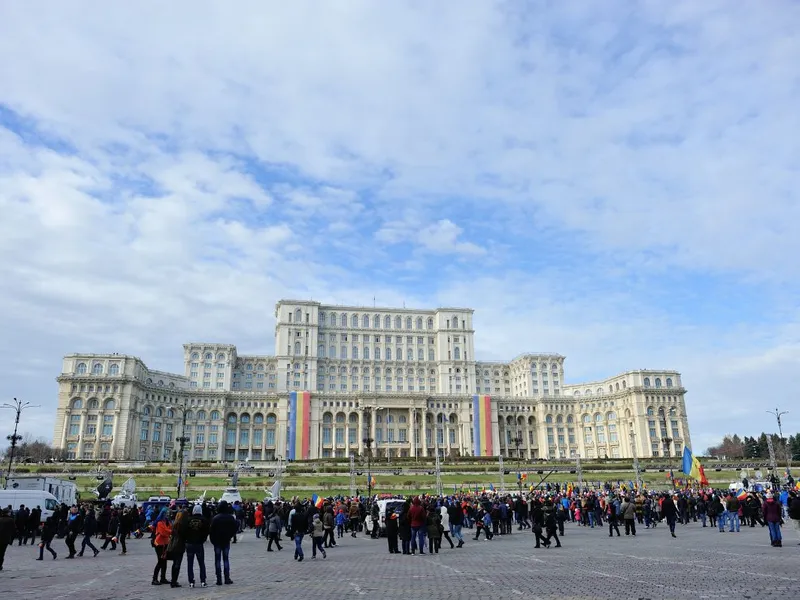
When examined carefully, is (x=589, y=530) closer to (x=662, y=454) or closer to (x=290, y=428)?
(x=290, y=428)

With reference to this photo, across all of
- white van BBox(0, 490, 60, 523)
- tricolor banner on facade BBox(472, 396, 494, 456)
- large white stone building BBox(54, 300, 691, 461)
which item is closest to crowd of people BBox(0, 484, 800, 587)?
white van BBox(0, 490, 60, 523)

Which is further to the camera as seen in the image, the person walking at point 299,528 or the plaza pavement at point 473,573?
the person walking at point 299,528

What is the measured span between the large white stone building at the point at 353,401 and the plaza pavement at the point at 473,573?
95.1 m

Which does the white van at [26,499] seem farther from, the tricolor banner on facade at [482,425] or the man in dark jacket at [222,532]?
the tricolor banner on facade at [482,425]

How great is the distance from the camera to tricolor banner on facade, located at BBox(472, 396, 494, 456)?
403ft

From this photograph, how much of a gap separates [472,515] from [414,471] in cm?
4593

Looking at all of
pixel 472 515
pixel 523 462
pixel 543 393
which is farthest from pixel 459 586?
pixel 543 393

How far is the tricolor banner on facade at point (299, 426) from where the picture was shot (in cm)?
11762

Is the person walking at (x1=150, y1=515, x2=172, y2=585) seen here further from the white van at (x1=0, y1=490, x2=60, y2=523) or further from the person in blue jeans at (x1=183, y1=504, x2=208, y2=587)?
the white van at (x1=0, y1=490, x2=60, y2=523)

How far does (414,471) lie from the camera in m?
77.6

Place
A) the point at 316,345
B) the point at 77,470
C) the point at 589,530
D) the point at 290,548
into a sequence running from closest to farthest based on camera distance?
the point at 290,548 < the point at 589,530 < the point at 77,470 < the point at 316,345

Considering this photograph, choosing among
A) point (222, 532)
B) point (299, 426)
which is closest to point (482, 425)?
point (299, 426)

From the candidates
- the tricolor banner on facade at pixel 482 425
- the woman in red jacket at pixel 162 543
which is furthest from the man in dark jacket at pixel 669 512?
the tricolor banner on facade at pixel 482 425

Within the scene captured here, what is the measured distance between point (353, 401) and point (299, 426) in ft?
39.0
